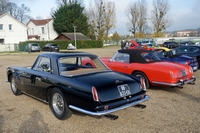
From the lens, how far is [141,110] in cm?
511

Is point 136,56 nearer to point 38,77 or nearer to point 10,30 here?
point 38,77

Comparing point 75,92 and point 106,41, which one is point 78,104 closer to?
point 75,92

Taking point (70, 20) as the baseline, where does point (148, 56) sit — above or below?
below

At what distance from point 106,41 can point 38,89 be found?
5860 centimetres

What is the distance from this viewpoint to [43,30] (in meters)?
61.0

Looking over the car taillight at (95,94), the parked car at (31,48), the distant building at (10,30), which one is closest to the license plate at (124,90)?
the car taillight at (95,94)

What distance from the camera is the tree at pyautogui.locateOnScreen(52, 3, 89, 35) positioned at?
5706 centimetres

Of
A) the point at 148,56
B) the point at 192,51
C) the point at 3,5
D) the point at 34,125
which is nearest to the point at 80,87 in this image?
the point at 34,125

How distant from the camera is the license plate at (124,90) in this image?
4.19m

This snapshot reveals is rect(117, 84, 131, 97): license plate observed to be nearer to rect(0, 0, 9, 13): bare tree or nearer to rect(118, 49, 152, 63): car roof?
rect(118, 49, 152, 63): car roof

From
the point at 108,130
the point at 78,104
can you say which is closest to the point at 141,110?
the point at 108,130

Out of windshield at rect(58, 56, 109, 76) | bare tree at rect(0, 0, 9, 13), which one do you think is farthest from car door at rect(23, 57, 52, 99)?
bare tree at rect(0, 0, 9, 13)

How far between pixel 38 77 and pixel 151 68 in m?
3.62

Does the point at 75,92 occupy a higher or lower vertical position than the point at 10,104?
higher
